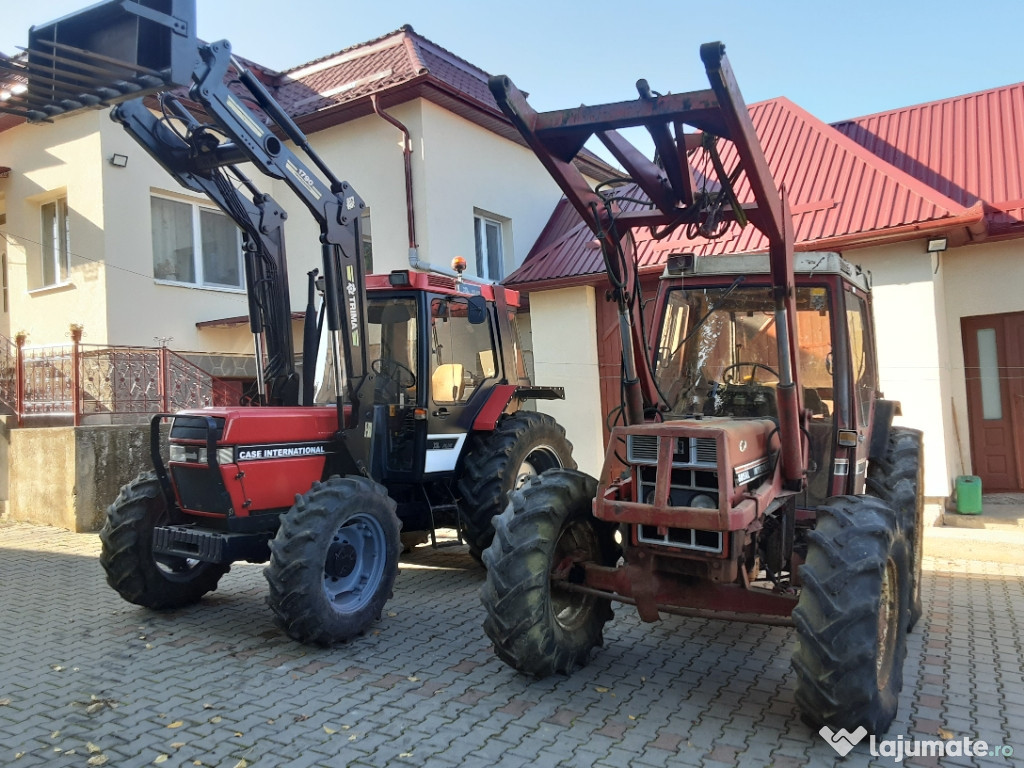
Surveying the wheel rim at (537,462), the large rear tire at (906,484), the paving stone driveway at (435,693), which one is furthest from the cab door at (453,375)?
the large rear tire at (906,484)

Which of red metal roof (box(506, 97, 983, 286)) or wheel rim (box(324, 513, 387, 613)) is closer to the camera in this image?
wheel rim (box(324, 513, 387, 613))

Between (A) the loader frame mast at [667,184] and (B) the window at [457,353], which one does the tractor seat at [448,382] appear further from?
(A) the loader frame mast at [667,184]

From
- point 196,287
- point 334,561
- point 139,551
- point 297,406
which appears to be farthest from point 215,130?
point 196,287

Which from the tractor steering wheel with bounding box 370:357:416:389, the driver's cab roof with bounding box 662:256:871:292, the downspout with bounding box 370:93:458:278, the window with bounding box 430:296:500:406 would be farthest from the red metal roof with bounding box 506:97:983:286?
the tractor steering wheel with bounding box 370:357:416:389

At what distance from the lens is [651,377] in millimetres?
4695

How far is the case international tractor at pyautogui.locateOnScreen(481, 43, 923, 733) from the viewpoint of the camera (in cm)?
336

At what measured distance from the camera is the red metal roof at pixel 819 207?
8102 millimetres

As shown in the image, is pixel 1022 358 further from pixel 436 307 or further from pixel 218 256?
pixel 218 256

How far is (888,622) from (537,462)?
348 centimetres

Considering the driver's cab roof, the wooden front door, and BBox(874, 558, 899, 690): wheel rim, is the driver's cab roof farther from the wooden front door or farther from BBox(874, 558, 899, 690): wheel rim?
the wooden front door

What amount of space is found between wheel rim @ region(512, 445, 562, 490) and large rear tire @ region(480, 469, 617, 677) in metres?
2.19

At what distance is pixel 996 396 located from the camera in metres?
9.16

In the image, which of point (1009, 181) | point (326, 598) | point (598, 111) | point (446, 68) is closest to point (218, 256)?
point (446, 68)

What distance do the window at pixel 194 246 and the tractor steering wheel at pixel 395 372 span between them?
698cm
